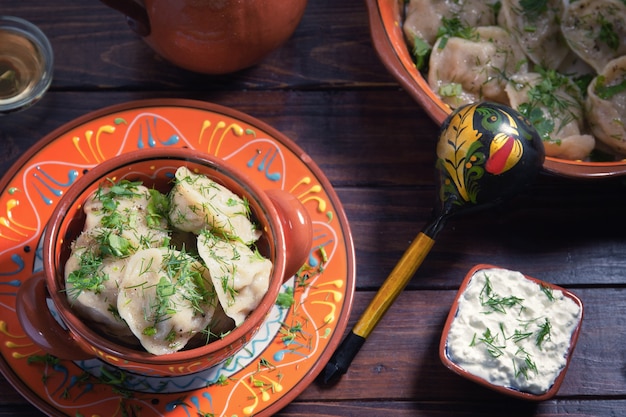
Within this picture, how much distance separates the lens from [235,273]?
1.45 metres

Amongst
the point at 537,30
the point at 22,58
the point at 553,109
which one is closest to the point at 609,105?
the point at 553,109

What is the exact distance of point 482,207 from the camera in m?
1.81

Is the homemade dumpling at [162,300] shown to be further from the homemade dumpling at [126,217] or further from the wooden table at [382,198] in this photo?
the wooden table at [382,198]

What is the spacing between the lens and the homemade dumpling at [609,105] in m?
1.85

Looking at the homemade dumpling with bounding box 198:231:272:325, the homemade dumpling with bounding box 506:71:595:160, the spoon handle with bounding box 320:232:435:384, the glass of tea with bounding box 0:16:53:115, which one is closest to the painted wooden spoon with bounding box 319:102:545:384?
the spoon handle with bounding box 320:232:435:384

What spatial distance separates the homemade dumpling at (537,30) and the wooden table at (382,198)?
0.98 ft

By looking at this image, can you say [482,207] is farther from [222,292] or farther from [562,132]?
[222,292]

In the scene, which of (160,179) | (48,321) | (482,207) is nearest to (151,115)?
(160,179)

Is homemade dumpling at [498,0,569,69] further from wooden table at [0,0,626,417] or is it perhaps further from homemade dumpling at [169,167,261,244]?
homemade dumpling at [169,167,261,244]

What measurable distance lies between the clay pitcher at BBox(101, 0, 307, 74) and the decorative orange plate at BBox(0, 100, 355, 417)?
0.12 meters

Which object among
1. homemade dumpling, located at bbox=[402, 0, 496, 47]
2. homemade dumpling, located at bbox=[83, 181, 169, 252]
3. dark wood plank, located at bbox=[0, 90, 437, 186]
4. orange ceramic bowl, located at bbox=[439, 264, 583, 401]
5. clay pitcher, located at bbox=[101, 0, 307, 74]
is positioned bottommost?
orange ceramic bowl, located at bbox=[439, 264, 583, 401]

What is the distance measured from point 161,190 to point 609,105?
1.07 metres

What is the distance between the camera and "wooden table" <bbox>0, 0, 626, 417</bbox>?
6.05ft

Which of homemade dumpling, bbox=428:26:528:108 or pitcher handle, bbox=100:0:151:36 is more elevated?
pitcher handle, bbox=100:0:151:36
